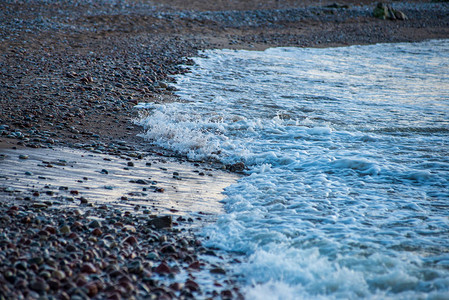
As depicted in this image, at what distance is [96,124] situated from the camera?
793cm

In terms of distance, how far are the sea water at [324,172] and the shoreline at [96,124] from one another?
1.83ft

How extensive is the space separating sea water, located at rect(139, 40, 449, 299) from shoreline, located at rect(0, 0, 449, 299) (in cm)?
56

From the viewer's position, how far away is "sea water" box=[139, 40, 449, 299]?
420 cm

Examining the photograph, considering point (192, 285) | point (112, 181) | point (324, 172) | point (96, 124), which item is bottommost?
point (192, 285)

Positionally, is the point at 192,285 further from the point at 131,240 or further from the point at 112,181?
the point at 112,181

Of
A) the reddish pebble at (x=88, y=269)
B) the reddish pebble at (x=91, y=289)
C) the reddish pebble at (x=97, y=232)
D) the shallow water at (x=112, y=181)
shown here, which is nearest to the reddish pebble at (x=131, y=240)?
the reddish pebble at (x=97, y=232)

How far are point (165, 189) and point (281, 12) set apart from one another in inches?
884

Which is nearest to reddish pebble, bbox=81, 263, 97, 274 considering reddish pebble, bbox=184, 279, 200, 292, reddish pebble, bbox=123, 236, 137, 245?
reddish pebble, bbox=123, 236, 137, 245

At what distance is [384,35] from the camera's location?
23.4 m

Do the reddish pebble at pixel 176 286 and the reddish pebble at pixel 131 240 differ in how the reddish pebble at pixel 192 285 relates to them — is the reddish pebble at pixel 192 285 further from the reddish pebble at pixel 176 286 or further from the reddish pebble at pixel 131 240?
the reddish pebble at pixel 131 240

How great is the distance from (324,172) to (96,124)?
13.7ft

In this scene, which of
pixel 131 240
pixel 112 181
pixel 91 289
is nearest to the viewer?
pixel 91 289

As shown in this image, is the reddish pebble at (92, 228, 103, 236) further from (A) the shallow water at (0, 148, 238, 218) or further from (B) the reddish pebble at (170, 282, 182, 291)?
(B) the reddish pebble at (170, 282, 182, 291)

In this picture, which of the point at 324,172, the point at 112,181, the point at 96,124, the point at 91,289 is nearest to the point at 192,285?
the point at 91,289
